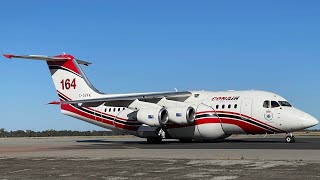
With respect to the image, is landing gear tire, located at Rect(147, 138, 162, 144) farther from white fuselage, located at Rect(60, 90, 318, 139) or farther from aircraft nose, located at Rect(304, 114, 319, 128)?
aircraft nose, located at Rect(304, 114, 319, 128)

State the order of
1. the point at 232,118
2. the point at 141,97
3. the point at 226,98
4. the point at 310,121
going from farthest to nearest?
the point at 141,97 → the point at 226,98 → the point at 232,118 → the point at 310,121

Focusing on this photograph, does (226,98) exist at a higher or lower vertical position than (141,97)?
lower

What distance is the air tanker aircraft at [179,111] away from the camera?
110 feet

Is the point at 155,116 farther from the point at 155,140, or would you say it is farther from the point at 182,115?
the point at 155,140

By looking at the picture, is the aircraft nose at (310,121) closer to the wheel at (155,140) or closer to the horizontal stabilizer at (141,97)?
the horizontal stabilizer at (141,97)

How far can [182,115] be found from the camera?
115 feet

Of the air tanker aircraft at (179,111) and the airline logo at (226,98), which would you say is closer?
the air tanker aircraft at (179,111)

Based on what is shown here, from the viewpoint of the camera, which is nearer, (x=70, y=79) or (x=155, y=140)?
(x=155, y=140)

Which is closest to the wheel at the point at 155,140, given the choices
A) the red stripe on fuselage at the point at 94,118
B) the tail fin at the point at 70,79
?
the red stripe on fuselage at the point at 94,118

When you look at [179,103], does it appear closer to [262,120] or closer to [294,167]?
[262,120]

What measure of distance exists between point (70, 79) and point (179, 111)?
12.8 meters

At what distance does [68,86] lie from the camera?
4344 centimetres

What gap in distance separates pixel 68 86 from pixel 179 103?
460 inches

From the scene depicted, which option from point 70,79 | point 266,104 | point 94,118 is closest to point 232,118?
point 266,104
